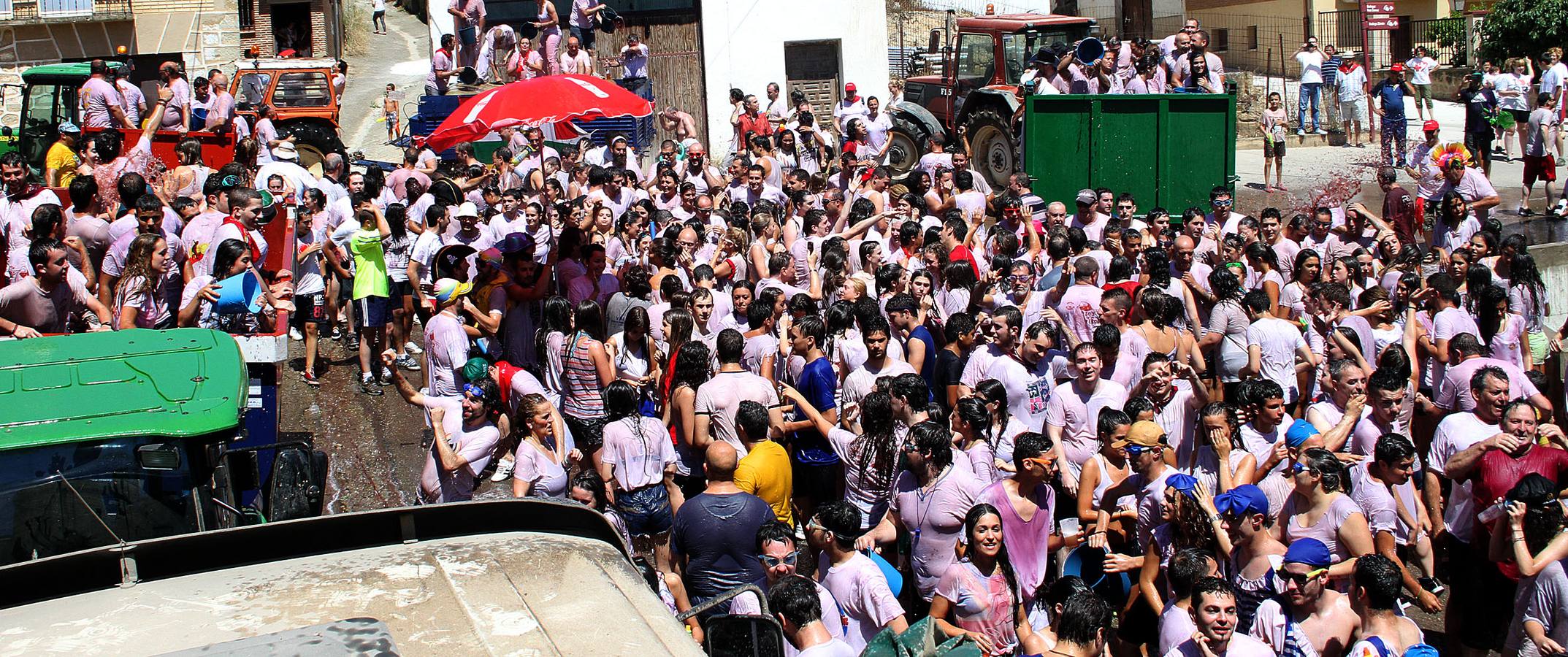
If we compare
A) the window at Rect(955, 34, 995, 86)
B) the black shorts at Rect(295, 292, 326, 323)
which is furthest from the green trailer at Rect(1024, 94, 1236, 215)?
the black shorts at Rect(295, 292, 326, 323)

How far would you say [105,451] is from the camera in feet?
16.9

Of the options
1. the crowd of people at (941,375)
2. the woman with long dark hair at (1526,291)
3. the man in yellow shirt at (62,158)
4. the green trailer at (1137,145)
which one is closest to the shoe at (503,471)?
the crowd of people at (941,375)

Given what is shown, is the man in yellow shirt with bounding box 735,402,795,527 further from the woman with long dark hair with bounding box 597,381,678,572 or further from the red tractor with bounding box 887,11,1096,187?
the red tractor with bounding box 887,11,1096,187

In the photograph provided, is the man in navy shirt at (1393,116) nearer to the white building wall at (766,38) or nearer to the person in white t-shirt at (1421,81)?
the person in white t-shirt at (1421,81)

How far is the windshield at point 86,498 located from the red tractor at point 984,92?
12.0m

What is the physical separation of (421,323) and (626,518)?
5.24 meters

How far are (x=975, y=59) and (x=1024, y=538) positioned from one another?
12568mm

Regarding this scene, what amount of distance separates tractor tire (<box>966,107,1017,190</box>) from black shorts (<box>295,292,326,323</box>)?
26.9ft

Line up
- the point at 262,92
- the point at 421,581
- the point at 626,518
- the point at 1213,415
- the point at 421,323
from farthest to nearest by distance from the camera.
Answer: the point at 262,92
the point at 421,323
the point at 626,518
the point at 1213,415
the point at 421,581

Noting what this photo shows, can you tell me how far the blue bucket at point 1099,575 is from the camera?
6.33 metres

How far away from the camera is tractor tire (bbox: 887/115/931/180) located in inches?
701

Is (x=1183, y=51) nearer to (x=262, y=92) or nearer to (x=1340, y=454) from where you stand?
(x=1340, y=454)

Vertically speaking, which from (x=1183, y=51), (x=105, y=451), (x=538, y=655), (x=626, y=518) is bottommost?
(x=626, y=518)

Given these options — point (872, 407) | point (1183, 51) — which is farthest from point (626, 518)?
point (1183, 51)
